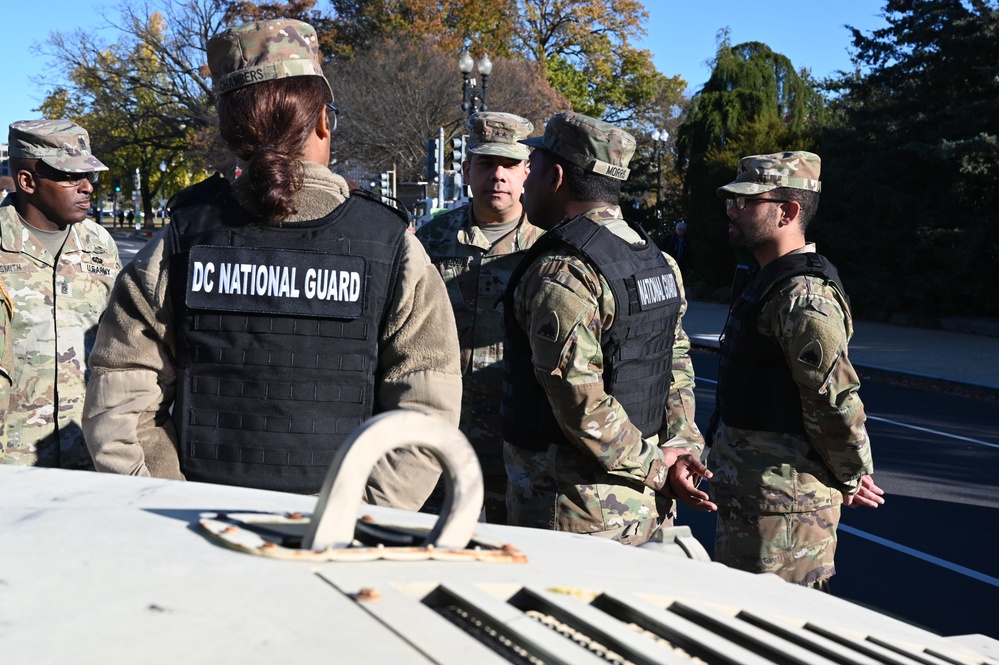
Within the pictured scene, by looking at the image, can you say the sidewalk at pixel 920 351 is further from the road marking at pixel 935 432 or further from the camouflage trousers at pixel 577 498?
the camouflage trousers at pixel 577 498

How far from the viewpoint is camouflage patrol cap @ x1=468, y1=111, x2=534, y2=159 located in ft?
14.1

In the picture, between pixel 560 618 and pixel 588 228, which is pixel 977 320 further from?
pixel 560 618

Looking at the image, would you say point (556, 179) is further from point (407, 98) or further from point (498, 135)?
point (407, 98)

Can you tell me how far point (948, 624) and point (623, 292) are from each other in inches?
114

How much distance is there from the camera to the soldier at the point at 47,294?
372 centimetres

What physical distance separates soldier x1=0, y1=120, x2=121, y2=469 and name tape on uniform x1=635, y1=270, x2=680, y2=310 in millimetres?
2182

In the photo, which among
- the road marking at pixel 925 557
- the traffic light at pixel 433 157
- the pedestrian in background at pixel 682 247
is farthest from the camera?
the traffic light at pixel 433 157

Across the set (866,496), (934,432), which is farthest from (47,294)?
(934,432)

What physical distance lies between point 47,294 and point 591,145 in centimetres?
213

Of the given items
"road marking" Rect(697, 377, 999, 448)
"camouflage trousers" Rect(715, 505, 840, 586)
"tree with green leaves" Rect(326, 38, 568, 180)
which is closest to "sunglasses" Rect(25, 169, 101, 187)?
"camouflage trousers" Rect(715, 505, 840, 586)

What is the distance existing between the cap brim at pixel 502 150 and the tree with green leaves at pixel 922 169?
46.9ft

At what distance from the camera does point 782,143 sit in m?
22.6

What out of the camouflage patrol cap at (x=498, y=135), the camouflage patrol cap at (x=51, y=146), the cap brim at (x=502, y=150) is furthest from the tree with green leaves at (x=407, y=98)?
the camouflage patrol cap at (x=51, y=146)

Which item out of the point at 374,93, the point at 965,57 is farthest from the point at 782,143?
the point at 374,93
